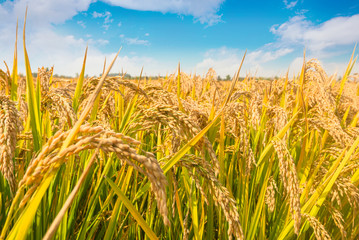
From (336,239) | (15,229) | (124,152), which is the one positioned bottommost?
(336,239)

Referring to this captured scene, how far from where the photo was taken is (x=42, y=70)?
142 cm

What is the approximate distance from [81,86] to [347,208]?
8.02 feet

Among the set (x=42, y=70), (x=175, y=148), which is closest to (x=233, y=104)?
(x=175, y=148)

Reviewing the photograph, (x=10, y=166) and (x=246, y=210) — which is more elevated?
(x=10, y=166)

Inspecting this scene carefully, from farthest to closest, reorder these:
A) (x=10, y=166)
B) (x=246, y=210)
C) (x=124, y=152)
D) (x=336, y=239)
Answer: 1. (x=336, y=239)
2. (x=246, y=210)
3. (x=10, y=166)
4. (x=124, y=152)

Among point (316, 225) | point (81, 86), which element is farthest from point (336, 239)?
point (81, 86)

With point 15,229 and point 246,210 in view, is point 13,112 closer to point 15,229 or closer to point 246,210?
point 15,229

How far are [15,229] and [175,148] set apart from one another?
661 millimetres

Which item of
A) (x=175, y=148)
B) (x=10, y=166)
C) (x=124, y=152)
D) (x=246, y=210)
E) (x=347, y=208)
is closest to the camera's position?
(x=124, y=152)

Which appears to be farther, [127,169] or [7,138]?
[127,169]

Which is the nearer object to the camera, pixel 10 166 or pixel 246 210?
pixel 10 166

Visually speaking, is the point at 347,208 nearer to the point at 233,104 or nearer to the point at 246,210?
the point at 246,210

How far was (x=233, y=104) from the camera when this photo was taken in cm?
141

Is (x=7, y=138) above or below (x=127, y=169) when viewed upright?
above
